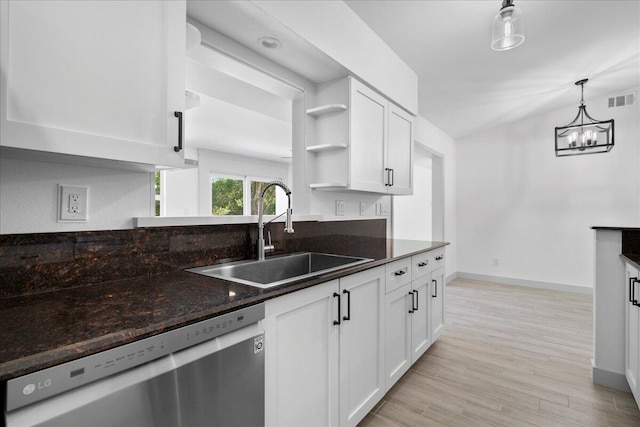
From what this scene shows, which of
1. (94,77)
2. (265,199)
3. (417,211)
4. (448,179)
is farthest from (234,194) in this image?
(94,77)

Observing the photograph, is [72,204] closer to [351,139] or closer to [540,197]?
[351,139]

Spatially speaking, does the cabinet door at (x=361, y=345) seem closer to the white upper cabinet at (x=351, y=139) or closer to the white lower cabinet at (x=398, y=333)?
the white lower cabinet at (x=398, y=333)

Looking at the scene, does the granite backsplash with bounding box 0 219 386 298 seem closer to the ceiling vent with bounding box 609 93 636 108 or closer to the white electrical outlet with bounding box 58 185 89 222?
the white electrical outlet with bounding box 58 185 89 222

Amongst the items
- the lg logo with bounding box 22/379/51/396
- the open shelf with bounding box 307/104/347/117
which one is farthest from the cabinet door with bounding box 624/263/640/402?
the lg logo with bounding box 22/379/51/396

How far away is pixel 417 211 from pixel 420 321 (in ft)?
16.0

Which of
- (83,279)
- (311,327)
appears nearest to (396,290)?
(311,327)

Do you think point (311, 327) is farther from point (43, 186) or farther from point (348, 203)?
point (348, 203)

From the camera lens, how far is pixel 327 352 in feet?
5.01

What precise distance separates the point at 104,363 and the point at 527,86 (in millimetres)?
4737

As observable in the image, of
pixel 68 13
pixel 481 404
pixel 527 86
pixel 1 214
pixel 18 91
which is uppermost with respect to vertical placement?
pixel 527 86

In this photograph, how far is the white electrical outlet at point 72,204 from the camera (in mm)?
1222

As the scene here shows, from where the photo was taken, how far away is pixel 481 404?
209 centimetres

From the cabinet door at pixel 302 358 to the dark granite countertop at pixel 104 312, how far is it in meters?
0.09

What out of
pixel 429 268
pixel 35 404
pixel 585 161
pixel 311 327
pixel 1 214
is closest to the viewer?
pixel 35 404
